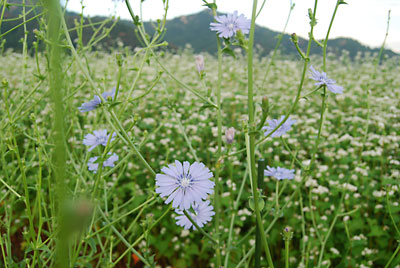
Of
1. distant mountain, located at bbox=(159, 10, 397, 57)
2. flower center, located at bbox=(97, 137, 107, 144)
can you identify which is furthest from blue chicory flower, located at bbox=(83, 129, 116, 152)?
distant mountain, located at bbox=(159, 10, 397, 57)

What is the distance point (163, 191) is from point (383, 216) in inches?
68.6

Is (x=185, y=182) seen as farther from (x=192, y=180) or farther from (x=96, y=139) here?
(x=96, y=139)

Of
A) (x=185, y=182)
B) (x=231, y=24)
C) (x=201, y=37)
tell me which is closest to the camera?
(x=185, y=182)

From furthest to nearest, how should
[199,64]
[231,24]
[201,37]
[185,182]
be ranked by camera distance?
1. [201,37]
2. [199,64]
3. [231,24]
4. [185,182]

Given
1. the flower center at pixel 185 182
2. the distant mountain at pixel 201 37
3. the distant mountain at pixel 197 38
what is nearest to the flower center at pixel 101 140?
the flower center at pixel 185 182

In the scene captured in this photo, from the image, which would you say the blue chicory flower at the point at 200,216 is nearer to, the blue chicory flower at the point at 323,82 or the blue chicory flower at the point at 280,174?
the blue chicory flower at the point at 280,174

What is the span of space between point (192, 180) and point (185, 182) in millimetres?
15

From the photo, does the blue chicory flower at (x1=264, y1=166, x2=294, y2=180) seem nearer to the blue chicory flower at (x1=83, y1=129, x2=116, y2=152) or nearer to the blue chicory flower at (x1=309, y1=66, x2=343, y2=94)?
the blue chicory flower at (x1=309, y1=66, x2=343, y2=94)

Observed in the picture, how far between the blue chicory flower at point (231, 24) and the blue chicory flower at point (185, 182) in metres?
0.35

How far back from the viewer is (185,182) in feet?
2.06

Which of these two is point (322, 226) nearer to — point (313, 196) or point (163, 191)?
point (313, 196)

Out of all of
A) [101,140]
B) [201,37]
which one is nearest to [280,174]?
[101,140]

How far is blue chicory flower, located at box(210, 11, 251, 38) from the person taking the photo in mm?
796

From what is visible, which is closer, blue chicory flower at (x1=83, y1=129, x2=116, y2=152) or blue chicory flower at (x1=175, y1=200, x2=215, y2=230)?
blue chicory flower at (x1=175, y1=200, x2=215, y2=230)
